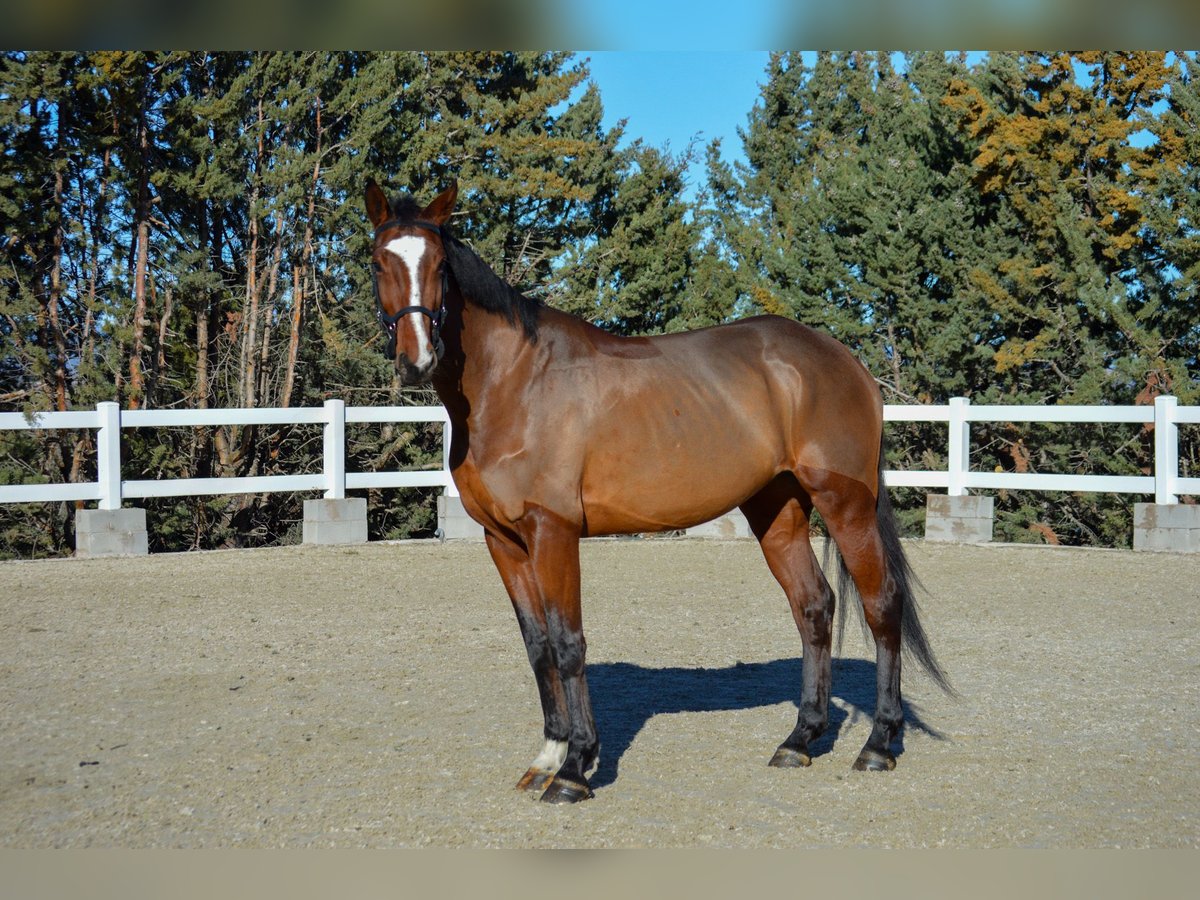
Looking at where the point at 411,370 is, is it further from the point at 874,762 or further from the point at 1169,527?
the point at 1169,527

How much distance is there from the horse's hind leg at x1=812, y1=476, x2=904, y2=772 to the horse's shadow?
0.32 metres

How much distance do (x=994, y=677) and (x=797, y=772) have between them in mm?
2069

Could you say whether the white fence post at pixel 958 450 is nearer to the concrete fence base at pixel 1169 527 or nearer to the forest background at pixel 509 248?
the concrete fence base at pixel 1169 527

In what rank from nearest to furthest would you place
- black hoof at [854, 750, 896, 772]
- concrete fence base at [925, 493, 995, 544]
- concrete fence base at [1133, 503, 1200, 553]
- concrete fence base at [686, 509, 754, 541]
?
black hoof at [854, 750, 896, 772] < concrete fence base at [1133, 503, 1200, 553] < concrete fence base at [925, 493, 995, 544] < concrete fence base at [686, 509, 754, 541]

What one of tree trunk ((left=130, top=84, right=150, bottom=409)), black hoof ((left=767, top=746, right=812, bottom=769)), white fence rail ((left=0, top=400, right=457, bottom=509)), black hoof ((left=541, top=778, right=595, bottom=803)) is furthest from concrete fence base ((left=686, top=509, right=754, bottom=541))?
tree trunk ((left=130, top=84, right=150, bottom=409))

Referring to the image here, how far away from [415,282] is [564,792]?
66.8 inches

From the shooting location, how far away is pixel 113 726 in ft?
15.6

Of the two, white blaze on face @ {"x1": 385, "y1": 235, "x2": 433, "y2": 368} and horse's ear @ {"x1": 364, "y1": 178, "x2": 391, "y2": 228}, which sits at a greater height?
horse's ear @ {"x1": 364, "y1": 178, "x2": 391, "y2": 228}

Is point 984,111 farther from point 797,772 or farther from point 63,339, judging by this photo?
point 797,772

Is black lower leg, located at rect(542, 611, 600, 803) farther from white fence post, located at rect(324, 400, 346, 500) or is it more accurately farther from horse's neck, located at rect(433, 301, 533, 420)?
white fence post, located at rect(324, 400, 346, 500)

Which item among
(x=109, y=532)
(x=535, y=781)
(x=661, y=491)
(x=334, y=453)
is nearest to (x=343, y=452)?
(x=334, y=453)

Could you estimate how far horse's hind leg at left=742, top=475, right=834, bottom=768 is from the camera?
455cm

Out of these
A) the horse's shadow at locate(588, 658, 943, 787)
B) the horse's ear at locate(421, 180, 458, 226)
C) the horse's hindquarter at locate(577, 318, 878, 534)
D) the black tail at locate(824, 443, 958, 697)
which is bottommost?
the horse's shadow at locate(588, 658, 943, 787)

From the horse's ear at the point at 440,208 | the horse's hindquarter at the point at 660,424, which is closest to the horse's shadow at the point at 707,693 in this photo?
the horse's hindquarter at the point at 660,424
